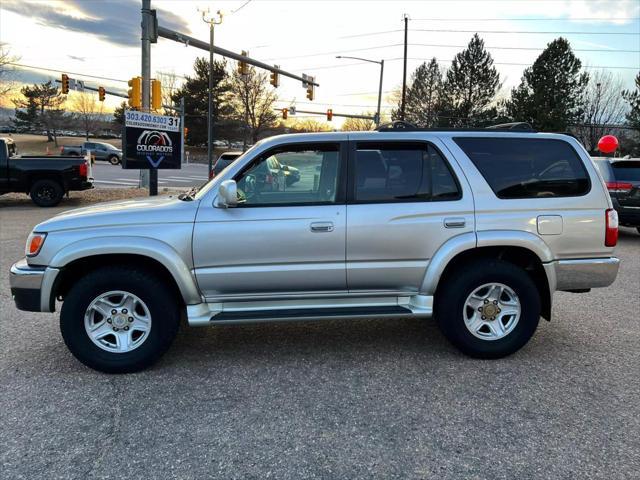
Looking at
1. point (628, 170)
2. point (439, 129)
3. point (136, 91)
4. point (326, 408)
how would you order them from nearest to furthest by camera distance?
point (326, 408), point (439, 129), point (628, 170), point (136, 91)

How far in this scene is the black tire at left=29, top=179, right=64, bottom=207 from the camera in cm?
1368

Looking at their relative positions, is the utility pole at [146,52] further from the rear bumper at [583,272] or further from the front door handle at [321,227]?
the rear bumper at [583,272]

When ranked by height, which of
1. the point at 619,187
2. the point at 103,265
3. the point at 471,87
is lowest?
the point at 103,265

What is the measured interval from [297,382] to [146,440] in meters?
1.14

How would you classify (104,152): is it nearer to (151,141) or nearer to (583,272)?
(151,141)

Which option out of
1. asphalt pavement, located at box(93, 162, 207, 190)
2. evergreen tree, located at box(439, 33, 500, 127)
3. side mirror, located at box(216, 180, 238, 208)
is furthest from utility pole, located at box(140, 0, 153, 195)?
evergreen tree, located at box(439, 33, 500, 127)

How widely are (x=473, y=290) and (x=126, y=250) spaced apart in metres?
2.70

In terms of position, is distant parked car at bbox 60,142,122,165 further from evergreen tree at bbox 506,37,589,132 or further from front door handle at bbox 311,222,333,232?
front door handle at bbox 311,222,333,232

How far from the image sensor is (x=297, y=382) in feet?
11.8

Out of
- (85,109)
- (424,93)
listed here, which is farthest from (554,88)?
(85,109)

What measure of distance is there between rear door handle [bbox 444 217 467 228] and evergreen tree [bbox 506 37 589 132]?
Result: 130 feet

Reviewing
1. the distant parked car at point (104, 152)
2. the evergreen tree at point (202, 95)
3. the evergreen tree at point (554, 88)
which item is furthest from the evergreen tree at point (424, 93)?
the distant parked car at point (104, 152)

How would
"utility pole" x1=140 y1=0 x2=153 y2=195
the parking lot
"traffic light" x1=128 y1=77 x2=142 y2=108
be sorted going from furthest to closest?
"traffic light" x1=128 y1=77 x2=142 y2=108
"utility pole" x1=140 y1=0 x2=153 y2=195
the parking lot

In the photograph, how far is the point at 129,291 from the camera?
3.62 meters
